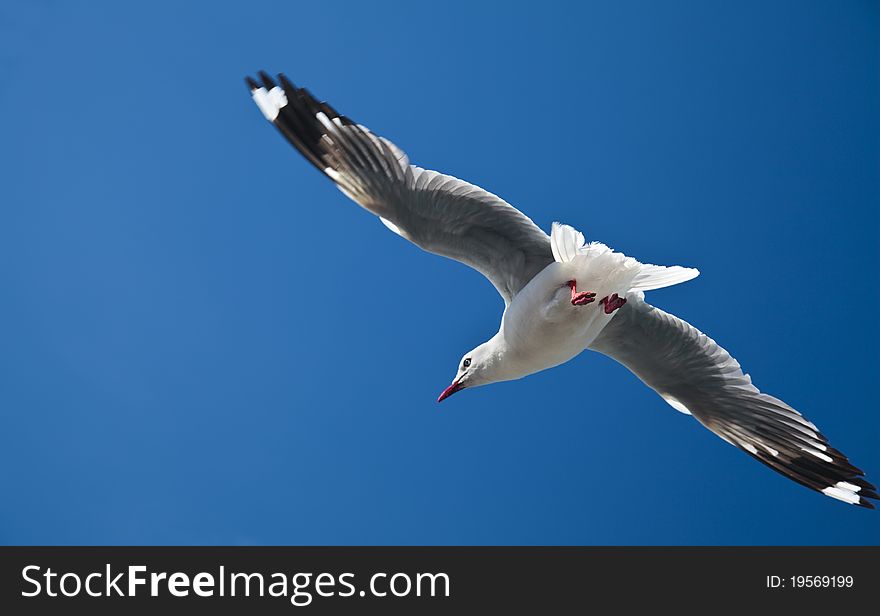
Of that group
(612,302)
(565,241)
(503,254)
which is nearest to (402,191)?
(503,254)

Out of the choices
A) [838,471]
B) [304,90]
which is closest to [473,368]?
[304,90]

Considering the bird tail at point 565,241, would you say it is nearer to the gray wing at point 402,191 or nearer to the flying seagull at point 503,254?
the flying seagull at point 503,254

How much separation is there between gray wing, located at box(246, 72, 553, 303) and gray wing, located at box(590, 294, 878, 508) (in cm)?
56

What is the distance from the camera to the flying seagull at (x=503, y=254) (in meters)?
2.94

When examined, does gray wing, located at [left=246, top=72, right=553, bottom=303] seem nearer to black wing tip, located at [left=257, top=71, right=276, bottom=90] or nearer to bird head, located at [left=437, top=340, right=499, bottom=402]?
black wing tip, located at [left=257, top=71, right=276, bottom=90]

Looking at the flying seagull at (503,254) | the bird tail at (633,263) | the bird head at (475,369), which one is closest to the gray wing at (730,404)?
the flying seagull at (503,254)

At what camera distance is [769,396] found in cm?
366

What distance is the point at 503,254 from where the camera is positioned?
3152 millimetres

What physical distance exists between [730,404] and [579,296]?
1.02 meters

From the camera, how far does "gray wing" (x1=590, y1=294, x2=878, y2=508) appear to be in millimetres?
3512

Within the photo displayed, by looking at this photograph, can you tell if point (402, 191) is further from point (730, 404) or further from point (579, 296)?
point (730, 404)

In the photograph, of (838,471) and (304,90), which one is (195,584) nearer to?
(304,90)

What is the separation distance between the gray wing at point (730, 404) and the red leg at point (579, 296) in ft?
1.84

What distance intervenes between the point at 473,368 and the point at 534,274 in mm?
425
